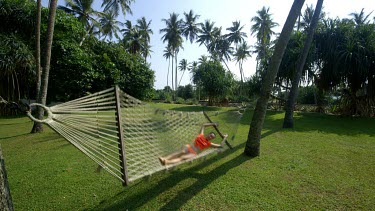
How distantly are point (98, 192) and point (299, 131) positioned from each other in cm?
602

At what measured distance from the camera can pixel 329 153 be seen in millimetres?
4727

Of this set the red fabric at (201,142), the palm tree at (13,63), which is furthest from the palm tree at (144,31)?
the red fabric at (201,142)

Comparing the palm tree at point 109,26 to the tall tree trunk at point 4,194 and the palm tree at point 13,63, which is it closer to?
the palm tree at point 13,63

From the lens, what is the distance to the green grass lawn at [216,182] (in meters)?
2.71

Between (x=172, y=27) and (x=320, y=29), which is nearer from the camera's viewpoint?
(x=320, y=29)

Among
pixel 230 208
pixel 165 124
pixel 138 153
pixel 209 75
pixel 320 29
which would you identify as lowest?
pixel 230 208

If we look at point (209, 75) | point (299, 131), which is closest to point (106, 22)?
point (209, 75)

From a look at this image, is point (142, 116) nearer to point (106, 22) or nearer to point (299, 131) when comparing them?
point (299, 131)

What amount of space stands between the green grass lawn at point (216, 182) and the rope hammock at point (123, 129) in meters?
0.38

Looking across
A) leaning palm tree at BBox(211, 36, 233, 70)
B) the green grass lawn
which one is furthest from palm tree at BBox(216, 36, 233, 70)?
the green grass lawn

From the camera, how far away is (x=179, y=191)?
3.01 m

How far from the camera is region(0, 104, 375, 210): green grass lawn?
2.71m

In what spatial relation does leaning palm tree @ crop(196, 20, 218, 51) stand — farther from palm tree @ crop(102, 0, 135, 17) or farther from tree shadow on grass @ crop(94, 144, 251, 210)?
tree shadow on grass @ crop(94, 144, 251, 210)

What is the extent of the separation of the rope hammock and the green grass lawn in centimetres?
38
